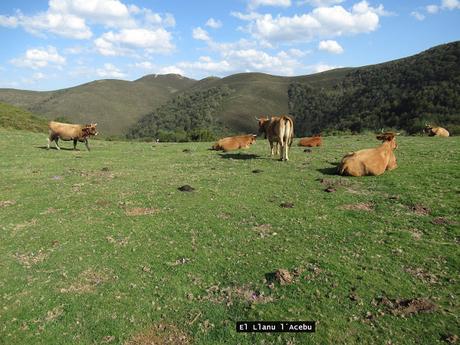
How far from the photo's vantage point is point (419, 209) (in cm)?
1311

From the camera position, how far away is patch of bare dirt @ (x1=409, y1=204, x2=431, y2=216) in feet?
42.0

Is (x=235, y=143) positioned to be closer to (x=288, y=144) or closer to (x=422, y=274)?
(x=288, y=144)

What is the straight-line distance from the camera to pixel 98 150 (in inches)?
1184

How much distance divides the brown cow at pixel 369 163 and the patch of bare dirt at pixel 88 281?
1228 centimetres

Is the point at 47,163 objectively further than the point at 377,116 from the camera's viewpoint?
No

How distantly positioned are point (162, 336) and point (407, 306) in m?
5.11

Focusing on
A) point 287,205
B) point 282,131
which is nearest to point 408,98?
point 282,131

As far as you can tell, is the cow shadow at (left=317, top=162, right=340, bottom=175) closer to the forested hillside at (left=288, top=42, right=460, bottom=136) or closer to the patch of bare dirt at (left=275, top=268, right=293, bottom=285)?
the patch of bare dirt at (left=275, top=268, right=293, bottom=285)

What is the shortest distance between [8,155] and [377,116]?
65.2 m

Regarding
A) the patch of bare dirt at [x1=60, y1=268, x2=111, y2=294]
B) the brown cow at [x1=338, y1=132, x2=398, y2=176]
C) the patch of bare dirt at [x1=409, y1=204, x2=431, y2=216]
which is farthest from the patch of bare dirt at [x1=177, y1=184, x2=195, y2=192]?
the patch of bare dirt at [x1=409, y1=204, x2=431, y2=216]

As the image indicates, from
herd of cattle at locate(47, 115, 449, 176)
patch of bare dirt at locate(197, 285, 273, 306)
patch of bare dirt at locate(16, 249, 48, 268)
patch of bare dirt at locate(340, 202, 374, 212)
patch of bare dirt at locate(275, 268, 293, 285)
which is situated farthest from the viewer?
herd of cattle at locate(47, 115, 449, 176)

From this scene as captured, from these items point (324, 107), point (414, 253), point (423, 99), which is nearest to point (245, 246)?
point (414, 253)

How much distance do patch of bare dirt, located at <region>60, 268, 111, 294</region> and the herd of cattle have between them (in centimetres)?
1235

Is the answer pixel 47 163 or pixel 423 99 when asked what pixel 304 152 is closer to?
pixel 47 163
